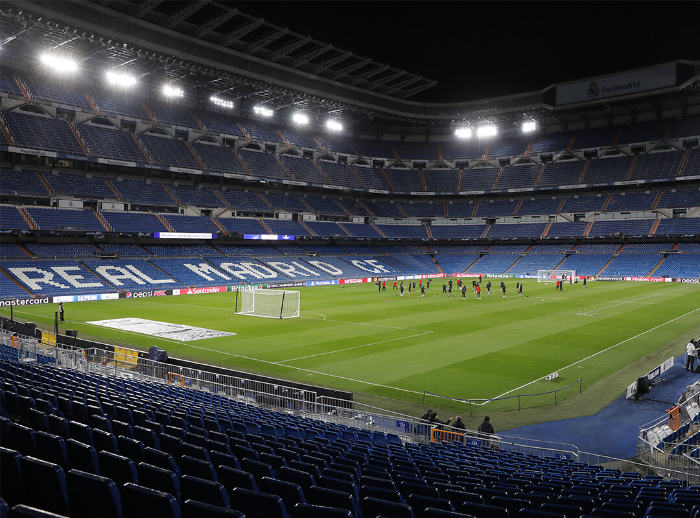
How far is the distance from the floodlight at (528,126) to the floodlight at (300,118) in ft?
141

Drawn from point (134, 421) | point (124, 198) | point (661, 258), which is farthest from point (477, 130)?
point (134, 421)

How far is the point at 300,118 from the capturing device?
293 feet

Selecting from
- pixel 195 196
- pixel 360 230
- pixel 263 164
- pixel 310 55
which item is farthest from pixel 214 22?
pixel 360 230

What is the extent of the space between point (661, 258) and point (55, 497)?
8718cm

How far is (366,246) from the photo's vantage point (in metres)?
92.5

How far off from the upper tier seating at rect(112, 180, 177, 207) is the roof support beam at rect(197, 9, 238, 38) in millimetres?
21713

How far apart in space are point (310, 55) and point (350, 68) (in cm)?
818

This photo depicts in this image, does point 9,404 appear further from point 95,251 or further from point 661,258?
point 661,258

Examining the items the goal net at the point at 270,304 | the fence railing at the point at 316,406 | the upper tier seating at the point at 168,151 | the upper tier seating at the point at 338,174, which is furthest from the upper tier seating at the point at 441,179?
the fence railing at the point at 316,406

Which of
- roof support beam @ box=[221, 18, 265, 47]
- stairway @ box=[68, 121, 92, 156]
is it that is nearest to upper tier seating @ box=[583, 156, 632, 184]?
roof support beam @ box=[221, 18, 265, 47]

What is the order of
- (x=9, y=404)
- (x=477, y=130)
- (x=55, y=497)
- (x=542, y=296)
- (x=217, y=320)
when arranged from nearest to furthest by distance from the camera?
1. (x=55, y=497)
2. (x=9, y=404)
3. (x=217, y=320)
4. (x=542, y=296)
5. (x=477, y=130)

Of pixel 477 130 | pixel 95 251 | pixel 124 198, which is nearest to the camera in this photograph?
pixel 95 251

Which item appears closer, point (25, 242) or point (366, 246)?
point (25, 242)

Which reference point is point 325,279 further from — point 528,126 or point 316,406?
point 528,126
